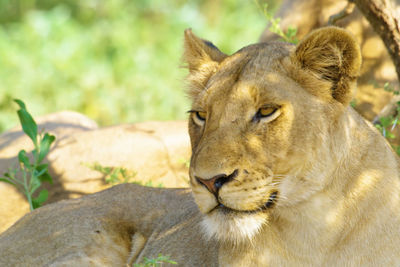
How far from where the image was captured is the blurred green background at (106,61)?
32.5 ft

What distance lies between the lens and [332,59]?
2955 mm

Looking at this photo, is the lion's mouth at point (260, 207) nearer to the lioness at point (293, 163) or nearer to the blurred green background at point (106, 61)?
the lioness at point (293, 163)

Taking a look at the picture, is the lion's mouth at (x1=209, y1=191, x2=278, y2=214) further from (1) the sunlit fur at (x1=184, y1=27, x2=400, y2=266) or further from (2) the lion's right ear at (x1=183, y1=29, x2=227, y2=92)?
(2) the lion's right ear at (x1=183, y1=29, x2=227, y2=92)

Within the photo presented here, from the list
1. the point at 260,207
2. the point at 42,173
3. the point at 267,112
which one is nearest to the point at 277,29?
the point at 42,173

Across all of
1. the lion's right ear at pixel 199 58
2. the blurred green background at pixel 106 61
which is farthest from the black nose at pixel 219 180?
the blurred green background at pixel 106 61

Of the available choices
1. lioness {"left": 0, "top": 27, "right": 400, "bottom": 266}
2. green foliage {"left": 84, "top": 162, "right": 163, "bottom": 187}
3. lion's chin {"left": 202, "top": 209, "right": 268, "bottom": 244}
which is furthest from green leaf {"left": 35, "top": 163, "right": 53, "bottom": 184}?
lion's chin {"left": 202, "top": 209, "right": 268, "bottom": 244}

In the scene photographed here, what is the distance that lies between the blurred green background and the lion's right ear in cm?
567

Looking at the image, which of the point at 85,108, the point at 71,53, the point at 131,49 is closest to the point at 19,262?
the point at 85,108

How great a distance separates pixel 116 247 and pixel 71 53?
7.18 metres

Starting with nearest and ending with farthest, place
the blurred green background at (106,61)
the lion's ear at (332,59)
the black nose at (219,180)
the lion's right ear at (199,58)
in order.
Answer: the black nose at (219,180) < the lion's ear at (332,59) < the lion's right ear at (199,58) < the blurred green background at (106,61)

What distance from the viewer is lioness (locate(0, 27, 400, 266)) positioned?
9.21 feet

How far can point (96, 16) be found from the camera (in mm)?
14305

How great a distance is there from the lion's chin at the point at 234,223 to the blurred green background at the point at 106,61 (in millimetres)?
6547

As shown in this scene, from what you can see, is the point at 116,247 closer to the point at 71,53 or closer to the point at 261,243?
the point at 261,243
